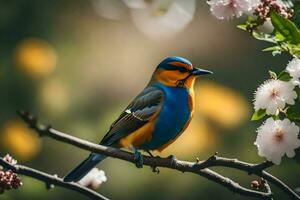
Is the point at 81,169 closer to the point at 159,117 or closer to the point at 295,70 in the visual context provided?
the point at 159,117

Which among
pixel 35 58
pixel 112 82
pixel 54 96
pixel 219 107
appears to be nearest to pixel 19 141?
pixel 54 96

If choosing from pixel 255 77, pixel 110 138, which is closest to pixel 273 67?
pixel 255 77

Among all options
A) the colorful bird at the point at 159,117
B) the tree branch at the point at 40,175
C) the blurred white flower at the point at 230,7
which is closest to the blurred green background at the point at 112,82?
the colorful bird at the point at 159,117

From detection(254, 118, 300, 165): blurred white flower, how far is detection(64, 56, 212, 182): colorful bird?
1.84 ft

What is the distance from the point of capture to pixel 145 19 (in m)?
6.12

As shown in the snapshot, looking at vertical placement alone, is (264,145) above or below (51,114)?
above

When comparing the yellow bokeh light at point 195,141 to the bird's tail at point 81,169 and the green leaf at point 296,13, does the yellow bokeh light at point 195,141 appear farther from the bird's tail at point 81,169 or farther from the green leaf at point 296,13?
the green leaf at point 296,13

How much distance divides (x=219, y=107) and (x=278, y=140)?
121 inches

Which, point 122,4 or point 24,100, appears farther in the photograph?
point 122,4

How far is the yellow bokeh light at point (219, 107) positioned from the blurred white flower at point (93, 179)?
7.98 ft

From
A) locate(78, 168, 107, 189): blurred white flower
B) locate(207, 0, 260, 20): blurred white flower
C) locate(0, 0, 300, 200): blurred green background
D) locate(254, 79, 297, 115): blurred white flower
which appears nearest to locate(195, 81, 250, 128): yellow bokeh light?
locate(0, 0, 300, 200): blurred green background

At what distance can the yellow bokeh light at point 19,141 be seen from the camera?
4488mm

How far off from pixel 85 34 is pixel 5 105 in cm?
126

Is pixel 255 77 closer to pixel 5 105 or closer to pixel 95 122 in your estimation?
pixel 95 122
